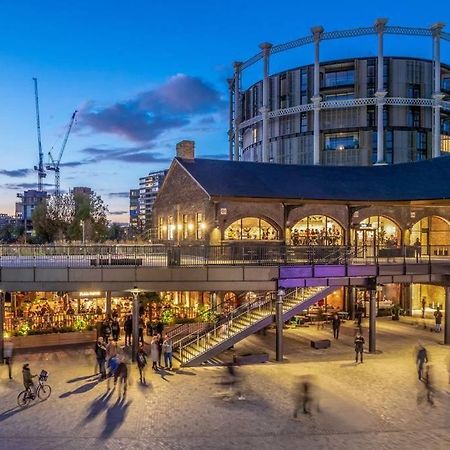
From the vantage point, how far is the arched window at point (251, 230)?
103 ft

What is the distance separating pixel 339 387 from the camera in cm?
1969

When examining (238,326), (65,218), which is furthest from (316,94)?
(238,326)

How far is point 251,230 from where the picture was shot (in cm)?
3188

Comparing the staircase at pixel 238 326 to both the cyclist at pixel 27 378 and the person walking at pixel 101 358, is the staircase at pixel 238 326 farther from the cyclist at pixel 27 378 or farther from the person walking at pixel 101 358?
the cyclist at pixel 27 378

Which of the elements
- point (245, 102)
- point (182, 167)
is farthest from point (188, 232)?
point (245, 102)

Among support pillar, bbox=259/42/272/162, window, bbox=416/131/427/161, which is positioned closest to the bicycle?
support pillar, bbox=259/42/272/162

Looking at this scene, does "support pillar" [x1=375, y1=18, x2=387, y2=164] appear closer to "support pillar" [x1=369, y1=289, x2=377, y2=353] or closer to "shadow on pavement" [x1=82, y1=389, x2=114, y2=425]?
"support pillar" [x1=369, y1=289, x2=377, y2=353]

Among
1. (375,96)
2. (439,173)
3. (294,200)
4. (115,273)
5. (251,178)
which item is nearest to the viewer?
(115,273)

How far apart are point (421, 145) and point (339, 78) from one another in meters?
12.9

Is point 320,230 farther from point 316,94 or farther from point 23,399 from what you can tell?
point 316,94

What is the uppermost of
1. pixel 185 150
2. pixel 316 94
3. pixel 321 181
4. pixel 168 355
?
pixel 316 94

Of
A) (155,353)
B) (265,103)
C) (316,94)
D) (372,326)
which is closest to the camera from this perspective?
(155,353)

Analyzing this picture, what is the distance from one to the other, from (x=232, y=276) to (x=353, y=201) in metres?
12.8

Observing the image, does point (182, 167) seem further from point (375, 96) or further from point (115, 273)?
point (375, 96)
